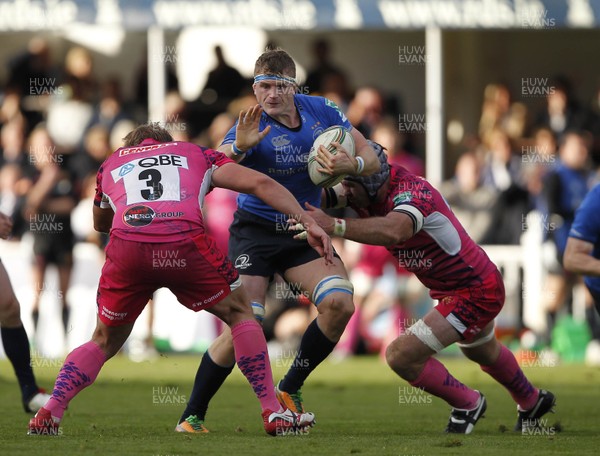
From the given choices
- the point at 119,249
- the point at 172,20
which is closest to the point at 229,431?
the point at 119,249

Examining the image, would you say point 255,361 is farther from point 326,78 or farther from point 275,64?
point 326,78

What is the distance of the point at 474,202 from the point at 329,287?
8104 mm

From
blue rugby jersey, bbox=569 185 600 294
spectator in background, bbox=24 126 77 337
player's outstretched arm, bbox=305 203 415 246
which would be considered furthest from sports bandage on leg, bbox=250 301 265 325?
spectator in background, bbox=24 126 77 337

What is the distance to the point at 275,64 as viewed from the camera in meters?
7.88

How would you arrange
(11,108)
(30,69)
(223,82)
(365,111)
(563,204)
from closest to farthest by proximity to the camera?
1. (563,204)
2. (365,111)
3. (11,108)
4. (30,69)
5. (223,82)

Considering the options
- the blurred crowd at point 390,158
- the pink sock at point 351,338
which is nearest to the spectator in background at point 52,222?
the blurred crowd at point 390,158

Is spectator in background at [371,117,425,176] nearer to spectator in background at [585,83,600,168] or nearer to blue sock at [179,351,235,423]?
spectator in background at [585,83,600,168]

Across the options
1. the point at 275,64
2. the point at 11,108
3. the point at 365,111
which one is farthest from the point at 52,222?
the point at 275,64

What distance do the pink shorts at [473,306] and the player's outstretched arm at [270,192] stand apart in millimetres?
1175

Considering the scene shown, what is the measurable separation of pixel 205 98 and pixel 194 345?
4.01 m

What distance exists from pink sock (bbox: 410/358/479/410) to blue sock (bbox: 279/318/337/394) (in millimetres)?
595

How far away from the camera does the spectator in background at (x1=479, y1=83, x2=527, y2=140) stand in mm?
16344

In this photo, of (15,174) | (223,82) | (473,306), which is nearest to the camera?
(473,306)

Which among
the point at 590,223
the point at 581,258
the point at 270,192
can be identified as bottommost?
the point at 581,258
